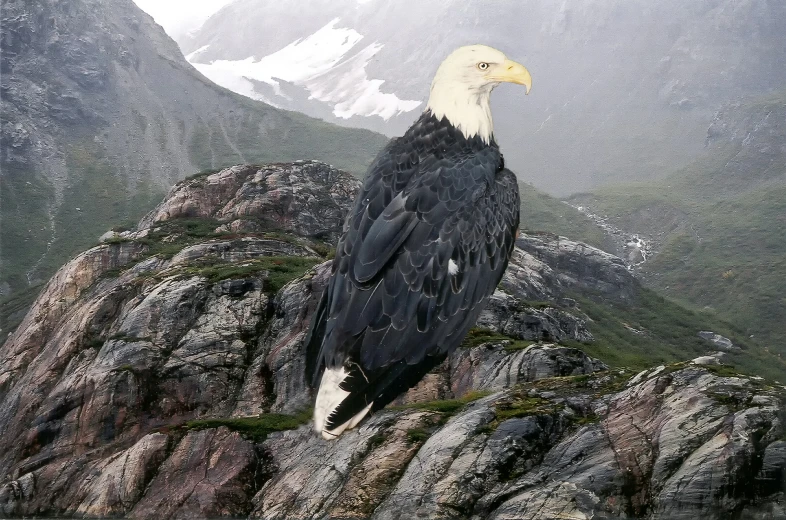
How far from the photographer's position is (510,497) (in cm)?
1045

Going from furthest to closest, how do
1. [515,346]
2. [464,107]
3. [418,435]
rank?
[515,346]
[418,435]
[464,107]

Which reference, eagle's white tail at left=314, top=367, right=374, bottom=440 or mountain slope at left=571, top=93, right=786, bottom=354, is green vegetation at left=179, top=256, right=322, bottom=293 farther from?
mountain slope at left=571, top=93, right=786, bottom=354

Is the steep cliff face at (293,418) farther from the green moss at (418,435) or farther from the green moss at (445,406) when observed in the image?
the green moss at (445,406)

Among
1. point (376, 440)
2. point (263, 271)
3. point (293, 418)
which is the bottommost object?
point (293, 418)

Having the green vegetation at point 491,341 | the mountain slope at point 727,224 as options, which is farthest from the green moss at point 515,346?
the mountain slope at point 727,224

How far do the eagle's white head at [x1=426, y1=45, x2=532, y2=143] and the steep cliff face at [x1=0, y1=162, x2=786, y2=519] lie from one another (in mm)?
6984

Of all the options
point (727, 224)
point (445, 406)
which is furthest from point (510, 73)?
point (727, 224)

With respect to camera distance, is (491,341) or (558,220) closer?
(491,341)

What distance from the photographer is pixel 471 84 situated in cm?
550

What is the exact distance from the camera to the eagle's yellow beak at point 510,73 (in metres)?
5.27

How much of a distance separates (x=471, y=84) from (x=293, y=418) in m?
14.5

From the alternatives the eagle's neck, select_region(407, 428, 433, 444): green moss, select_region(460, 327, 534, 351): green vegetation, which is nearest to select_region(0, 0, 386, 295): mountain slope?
select_region(460, 327, 534, 351): green vegetation

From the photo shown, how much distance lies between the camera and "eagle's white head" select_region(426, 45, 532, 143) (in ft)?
17.5

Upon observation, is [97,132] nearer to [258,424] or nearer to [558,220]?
[558,220]
